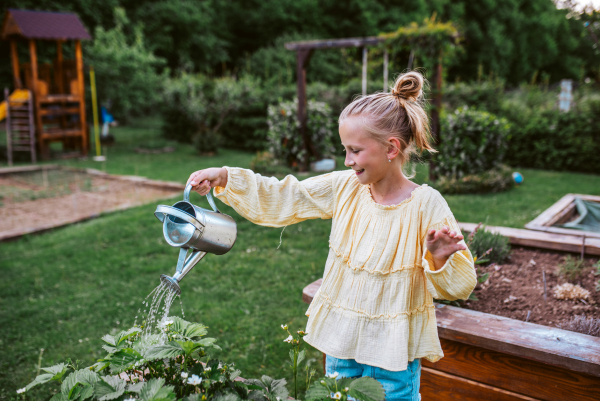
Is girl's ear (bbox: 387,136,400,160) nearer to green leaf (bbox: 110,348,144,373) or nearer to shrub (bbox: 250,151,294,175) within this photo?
green leaf (bbox: 110,348,144,373)

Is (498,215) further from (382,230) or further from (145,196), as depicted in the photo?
(145,196)

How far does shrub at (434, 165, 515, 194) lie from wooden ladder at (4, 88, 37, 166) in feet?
33.4

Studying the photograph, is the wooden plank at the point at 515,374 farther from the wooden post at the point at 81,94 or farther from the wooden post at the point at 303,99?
the wooden post at the point at 81,94

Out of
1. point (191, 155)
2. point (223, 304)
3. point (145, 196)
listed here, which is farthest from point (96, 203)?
point (191, 155)

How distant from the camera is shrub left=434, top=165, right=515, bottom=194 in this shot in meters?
7.38

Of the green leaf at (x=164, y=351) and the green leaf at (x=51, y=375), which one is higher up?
the green leaf at (x=164, y=351)

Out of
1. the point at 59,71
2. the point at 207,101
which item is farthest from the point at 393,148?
the point at 59,71

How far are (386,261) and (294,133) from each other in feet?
24.7

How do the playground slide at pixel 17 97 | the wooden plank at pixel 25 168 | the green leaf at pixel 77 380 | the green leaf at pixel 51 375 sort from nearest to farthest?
the green leaf at pixel 77 380 → the green leaf at pixel 51 375 → the wooden plank at pixel 25 168 → the playground slide at pixel 17 97

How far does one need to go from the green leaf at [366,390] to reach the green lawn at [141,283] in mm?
1710

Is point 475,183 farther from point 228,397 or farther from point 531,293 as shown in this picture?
point 228,397

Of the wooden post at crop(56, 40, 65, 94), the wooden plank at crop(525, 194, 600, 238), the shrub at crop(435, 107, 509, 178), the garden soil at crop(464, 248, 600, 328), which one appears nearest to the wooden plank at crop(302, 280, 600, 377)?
the garden soil at crop(464, 248, 600, 328)

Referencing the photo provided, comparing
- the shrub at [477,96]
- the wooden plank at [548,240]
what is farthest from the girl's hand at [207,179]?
the shrub at [477,96]

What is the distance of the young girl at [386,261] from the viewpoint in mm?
1567
